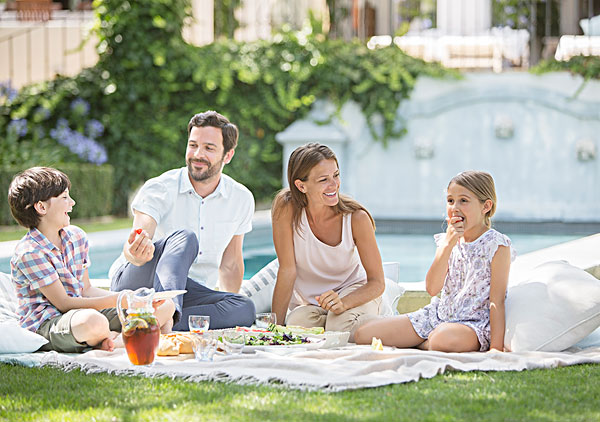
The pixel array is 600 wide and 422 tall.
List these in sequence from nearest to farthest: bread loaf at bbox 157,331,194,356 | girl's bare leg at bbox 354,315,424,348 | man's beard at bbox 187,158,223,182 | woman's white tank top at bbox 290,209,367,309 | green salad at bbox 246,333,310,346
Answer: bread loaf at bbox 157,331,194,356
green salad at bbox 246,333,310,346
girl's bare leg at bbox 354,315,424,348
woman's white tank top at bbox 290,209,367,309
man's beard at bbox 187,158,223,182

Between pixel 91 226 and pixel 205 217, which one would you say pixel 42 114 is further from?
pixel 205 217

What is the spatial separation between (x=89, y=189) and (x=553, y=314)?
6.11 m

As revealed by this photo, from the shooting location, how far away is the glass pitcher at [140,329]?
284 centimetres

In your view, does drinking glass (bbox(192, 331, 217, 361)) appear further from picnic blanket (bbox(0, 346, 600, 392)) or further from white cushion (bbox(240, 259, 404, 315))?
white cushion (bbox(240, 259, 404, 315))

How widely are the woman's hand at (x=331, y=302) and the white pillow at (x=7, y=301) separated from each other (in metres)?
1.32

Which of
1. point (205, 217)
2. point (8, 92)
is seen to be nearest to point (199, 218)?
point (205, 217)

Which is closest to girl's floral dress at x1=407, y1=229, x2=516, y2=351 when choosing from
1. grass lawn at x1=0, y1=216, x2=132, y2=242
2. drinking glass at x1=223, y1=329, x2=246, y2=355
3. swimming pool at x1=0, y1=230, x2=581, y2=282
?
drinking glass at x1=223, y1=329, x2=246, y2=355

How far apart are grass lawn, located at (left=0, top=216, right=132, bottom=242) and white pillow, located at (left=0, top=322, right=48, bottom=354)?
362 cm

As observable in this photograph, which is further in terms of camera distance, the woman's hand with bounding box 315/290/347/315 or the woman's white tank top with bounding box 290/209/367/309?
the woman's white tank top with bounding box 290/209/367/309

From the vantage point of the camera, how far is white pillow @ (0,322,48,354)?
10.3 feet

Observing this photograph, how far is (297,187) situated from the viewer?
12.2 ft

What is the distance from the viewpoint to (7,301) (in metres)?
3.86

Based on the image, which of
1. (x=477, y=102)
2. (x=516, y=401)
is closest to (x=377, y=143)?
(x=477, y=102)

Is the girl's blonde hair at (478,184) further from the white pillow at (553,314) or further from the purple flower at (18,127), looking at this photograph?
the purple flower at (18,127)
